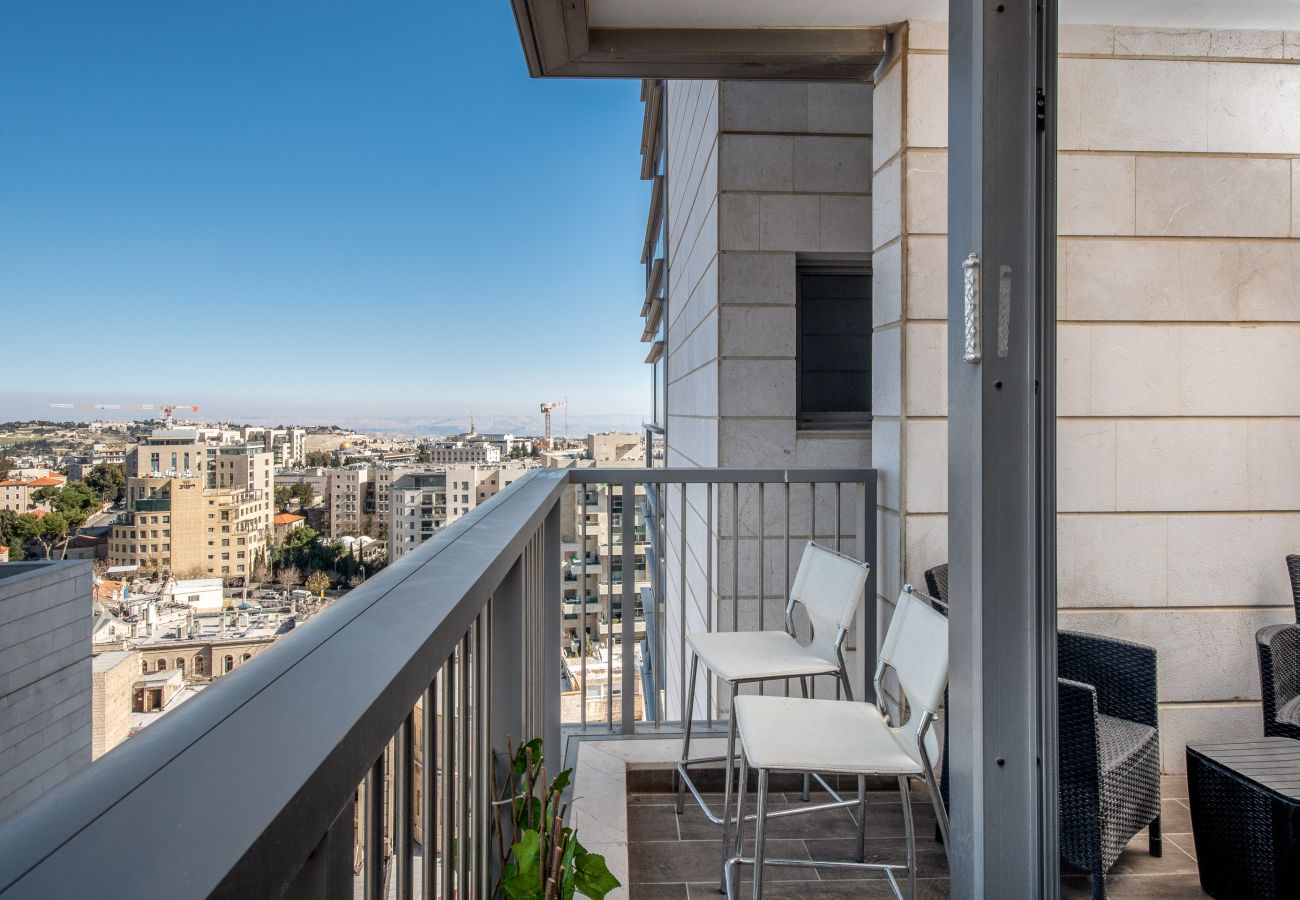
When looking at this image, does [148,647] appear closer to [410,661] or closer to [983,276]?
[410,661]

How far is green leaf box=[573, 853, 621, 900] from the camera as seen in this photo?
1375 mm

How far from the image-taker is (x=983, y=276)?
1.54m

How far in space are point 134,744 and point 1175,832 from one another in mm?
2834

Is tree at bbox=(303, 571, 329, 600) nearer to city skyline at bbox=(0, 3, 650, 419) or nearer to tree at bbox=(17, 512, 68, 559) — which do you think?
tree at bbox=(17, 512, 68, 559)

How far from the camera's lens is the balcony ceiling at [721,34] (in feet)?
8.35

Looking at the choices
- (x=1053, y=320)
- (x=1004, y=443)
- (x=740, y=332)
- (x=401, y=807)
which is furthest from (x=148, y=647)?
(x=740, y=332)

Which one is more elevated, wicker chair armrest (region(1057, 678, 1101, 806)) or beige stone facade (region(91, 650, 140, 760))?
beige stone facade (region(91, 650, 140, 760))

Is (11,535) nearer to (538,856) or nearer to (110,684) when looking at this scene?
(110,684)

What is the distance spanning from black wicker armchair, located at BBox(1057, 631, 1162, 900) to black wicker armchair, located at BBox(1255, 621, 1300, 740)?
0.30 metres

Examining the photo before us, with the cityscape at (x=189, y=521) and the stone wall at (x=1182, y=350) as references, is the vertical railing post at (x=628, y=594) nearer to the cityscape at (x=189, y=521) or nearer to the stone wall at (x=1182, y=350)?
the cityscape at (x=189, y=521)

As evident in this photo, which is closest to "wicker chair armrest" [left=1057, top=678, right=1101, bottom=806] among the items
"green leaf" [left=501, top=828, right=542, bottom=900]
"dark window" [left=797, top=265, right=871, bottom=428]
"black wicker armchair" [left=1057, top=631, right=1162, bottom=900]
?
"black wicker armchair" [left=1057, top=631, right=1162, bottom=900]

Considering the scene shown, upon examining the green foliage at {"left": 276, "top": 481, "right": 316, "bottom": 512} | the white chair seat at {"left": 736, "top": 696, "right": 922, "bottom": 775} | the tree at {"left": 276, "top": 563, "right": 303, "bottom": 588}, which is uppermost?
the green foliage at {"left": 276, "top": 481, "right": 316, "bottom": 512}

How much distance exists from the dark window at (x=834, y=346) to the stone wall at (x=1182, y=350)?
1538 mm

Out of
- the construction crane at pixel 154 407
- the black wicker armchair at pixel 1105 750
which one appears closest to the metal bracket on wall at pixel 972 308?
the black wicker armchair at pixel 1105 750
